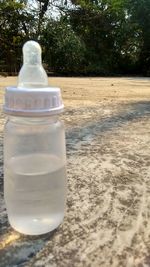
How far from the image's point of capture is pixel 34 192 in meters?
0.67

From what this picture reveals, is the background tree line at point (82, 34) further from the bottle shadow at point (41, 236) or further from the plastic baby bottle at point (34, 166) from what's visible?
the plastic baby bottle at point (34, 166)

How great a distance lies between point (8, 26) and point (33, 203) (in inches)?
297

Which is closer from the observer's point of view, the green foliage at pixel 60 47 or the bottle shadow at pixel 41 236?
the bottle shadow at pixel 41 236

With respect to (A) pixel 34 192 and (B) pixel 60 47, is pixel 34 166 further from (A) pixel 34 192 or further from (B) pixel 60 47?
(B) pixel 60 47

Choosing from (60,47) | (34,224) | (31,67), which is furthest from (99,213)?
(60,47)

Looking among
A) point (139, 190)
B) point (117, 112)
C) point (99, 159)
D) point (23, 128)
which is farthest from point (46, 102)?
point (117, 112)

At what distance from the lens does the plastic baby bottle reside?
2.19 feet

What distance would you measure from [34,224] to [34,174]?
8 centimetres

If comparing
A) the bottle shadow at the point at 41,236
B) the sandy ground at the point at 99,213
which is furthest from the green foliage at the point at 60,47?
the sandy ground at the point at 99,213

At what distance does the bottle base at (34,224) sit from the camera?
2.15ft

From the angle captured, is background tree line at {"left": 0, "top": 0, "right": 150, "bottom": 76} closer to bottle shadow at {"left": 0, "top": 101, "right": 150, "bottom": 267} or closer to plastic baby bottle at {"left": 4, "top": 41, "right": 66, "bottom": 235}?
bottle shadow at {"left": 0, "top": 101, "right": 150, "bottom": 267}

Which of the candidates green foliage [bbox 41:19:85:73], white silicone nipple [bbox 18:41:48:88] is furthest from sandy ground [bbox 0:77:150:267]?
green foliage [bbox 41:19:85:73]

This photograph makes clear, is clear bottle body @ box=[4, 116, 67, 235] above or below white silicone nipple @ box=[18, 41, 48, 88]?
below

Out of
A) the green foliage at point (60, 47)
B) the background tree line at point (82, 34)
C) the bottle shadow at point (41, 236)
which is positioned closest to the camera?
the bottle shadow at point (41, 236)
